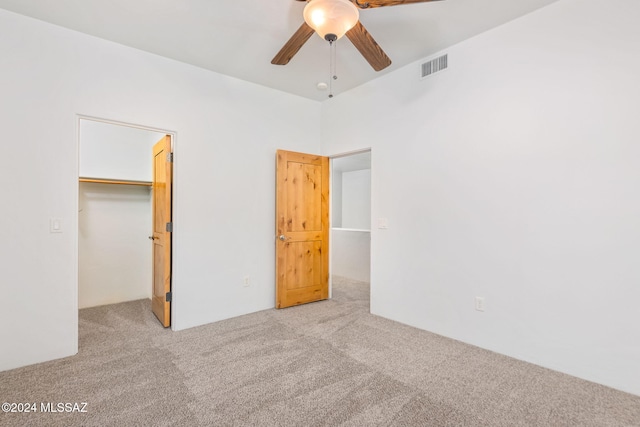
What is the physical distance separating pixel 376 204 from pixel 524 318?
1.85 metres

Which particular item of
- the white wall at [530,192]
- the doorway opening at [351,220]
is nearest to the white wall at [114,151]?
Result: the doorway opening at [351,220]

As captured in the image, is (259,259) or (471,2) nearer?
(471,2)

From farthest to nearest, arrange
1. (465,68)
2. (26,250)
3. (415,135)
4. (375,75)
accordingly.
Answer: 1. (375,75)
2. (415,135)
3. (465,68)
4. (26,250)

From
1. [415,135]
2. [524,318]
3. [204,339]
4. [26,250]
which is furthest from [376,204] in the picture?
[26,250]

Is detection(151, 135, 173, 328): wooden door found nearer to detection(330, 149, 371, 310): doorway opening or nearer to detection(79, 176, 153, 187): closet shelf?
detection(79, 176, 153, 187): closet shelf

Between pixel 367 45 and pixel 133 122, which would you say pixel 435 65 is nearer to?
pixel 367 45

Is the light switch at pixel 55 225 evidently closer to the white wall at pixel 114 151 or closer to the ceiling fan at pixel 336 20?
the white wall at pixel 114 151

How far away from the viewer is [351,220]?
8055mm

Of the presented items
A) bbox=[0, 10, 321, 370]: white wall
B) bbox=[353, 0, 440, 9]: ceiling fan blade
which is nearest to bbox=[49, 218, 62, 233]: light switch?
bbox=[0, 10, 321, 370]: white wall

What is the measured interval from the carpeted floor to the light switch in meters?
1.09

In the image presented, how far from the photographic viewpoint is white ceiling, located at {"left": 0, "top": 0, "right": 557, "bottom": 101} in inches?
93.6

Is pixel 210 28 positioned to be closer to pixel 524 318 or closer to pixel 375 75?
pixel 375 75

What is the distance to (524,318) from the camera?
2521 millimetres

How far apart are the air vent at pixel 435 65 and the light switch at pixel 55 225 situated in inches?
147
